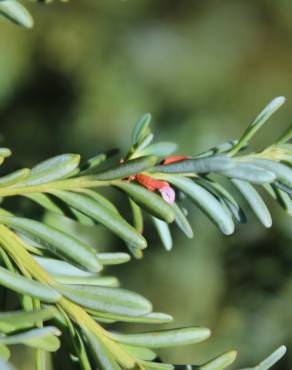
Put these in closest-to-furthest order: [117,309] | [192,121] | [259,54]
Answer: [117,309], [192,121], [259,54]

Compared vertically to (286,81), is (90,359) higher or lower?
lower

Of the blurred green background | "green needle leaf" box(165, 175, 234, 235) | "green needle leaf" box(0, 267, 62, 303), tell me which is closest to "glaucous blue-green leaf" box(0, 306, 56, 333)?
"green needle leaf" box(0, 267, 62, 303)

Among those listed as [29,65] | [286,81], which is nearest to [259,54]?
[286,81]

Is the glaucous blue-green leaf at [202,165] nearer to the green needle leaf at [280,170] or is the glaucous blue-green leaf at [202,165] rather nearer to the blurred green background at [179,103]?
the green needle leaf at [280,170]

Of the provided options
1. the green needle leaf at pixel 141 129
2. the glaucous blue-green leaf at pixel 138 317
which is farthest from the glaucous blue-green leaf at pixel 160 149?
the glaucous blue-green leaf at pixel 138 317

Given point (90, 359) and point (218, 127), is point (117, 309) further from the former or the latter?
point (218, 127)

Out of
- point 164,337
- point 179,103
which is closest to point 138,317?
point 164,337

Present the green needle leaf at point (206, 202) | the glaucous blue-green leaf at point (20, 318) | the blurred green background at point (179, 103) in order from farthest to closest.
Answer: the blurred green background at point (179, 103) < the green needle leaf at point (206, 202) < the glaucous blue-green leaf at point (20, 318)

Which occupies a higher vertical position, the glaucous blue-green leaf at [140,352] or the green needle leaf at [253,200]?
the green needle leaf at [253,200]
